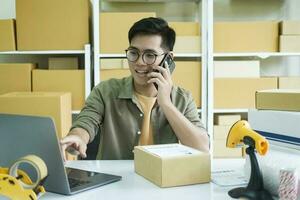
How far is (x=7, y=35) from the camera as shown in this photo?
98.8 inches

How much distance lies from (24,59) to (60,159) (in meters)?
2.19

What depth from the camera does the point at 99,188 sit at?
1029mm

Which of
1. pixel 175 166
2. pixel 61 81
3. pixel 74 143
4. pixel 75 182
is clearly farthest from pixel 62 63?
pixel 175 166

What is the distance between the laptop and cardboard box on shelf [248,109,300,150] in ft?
1.74

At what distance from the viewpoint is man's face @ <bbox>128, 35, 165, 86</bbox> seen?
1.55 m

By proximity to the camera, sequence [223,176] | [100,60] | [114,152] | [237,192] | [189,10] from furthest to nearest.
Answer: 1. [189,10]
2. [100,60]
3. [114,152]
4. [223,176]
5. [237,192]

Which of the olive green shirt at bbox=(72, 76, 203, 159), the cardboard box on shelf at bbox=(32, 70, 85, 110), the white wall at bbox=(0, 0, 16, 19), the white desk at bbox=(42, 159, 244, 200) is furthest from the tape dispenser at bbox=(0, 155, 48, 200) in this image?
the white wall at bbox=(0, 0, 16, 19)

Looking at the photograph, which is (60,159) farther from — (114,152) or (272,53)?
(272,53)

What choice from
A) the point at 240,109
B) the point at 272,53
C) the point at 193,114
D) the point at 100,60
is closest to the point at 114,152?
the point at 193,114

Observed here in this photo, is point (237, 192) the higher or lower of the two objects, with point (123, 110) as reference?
lower

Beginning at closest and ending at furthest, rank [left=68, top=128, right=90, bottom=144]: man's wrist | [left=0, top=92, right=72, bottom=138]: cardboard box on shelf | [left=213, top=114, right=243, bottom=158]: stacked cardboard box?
1. [left=68, top=128, right=90, bottom=144]: man's wrist
2. [left=0, top=92, right=72, bottom=138]: cardboard box on shelf
3. [left=213, top=114, right=243, bottom=158]: stacked cardboard box

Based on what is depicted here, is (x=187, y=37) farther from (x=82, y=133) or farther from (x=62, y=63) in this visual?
(x=82, y=133)

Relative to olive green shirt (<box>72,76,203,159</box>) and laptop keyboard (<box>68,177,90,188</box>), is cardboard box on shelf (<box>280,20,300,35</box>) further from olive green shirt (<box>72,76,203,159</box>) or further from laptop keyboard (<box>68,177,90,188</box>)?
laptop keyboard (<box>68,177,90,188</box>)

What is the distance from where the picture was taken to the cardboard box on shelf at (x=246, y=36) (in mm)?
2570
